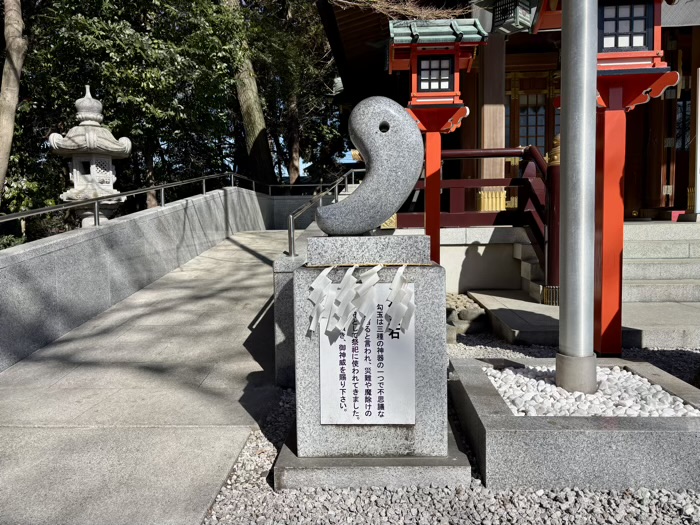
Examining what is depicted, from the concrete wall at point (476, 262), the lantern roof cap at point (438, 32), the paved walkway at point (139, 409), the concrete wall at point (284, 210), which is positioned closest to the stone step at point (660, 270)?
the concrete wall at point (476, 262)

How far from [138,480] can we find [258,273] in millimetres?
5451

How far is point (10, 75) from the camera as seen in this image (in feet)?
33.9

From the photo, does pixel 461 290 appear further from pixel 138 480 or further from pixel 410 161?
pixel 138 480

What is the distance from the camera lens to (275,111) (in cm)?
2361

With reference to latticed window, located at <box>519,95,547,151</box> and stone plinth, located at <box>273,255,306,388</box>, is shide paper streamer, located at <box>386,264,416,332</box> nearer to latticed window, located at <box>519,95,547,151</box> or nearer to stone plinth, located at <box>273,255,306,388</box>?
stone plinth, located at <box>273,255,306,388</box>

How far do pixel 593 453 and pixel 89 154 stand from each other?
8212mm

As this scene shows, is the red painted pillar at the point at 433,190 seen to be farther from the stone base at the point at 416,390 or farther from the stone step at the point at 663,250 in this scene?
the stone base at the point at 416,390

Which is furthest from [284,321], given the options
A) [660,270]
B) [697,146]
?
[697,146]

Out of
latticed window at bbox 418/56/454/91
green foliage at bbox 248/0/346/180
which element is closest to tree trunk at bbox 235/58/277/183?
green foliage at bbox 248/0/346/180

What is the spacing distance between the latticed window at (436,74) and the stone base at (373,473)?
4746 millimetres

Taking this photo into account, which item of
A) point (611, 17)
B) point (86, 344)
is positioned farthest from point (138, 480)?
point (611, 17)

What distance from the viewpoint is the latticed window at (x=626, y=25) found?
15.0 ft

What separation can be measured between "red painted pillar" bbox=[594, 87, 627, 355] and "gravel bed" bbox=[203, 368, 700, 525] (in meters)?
2.12

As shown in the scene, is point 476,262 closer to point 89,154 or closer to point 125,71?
point 89,154
